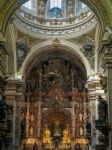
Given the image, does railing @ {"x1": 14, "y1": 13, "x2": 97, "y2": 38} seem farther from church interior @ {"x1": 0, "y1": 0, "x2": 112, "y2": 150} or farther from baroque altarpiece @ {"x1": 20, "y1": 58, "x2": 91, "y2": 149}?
baroque altarpiece @ {"x1": 20, "y1": 58, "x2": 91, "y2": 149}

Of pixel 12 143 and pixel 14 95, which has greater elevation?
pixel 14 95

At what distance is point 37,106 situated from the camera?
95.6 ft

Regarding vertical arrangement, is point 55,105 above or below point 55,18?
below

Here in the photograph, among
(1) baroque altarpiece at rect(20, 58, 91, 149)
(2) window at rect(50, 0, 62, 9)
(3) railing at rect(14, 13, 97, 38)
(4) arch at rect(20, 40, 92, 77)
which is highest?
(2) window at rect(50, 0, 62, 9)

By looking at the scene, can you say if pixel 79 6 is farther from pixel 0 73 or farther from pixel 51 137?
pixel 0 73

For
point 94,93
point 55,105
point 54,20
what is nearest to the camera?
point 94,93

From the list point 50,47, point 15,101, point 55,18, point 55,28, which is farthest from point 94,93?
point 55,18

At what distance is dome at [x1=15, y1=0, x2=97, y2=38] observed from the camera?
25658 mm

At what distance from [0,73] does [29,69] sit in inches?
469

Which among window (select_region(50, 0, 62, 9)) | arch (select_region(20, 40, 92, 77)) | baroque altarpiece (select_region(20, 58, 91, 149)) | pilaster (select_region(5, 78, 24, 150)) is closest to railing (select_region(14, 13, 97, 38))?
arch (select_region(20, 40, 92, 77))

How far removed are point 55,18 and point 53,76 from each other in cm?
458

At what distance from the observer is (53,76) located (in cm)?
2947

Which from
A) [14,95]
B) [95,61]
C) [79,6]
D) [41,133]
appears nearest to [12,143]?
[14,95]

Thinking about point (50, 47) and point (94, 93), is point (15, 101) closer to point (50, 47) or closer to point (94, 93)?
point (50, 47)
